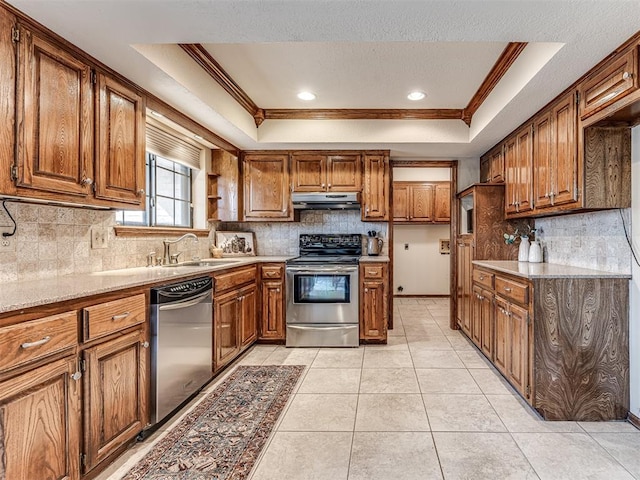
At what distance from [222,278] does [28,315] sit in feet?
5.42

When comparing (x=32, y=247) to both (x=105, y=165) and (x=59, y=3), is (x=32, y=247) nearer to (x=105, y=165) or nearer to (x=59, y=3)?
(x=105, y=165)

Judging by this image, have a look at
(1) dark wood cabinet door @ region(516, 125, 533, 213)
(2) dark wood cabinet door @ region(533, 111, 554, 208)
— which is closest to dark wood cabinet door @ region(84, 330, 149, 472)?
(2) dark wood cabinet door @ region(533, 111, 554, 208)

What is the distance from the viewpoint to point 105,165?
2.08 metres

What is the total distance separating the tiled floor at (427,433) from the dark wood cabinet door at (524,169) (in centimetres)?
145

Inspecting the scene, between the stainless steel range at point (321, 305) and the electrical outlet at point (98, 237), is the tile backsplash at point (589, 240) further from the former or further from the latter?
the electrical outlet at point (98, 237)

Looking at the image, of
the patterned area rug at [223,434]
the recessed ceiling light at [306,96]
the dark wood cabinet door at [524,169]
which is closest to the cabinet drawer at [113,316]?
the patterned area rug at [223,434]

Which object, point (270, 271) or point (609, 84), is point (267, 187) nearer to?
point (270, 271)

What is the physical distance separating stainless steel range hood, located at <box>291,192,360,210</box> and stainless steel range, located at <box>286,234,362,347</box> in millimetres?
706

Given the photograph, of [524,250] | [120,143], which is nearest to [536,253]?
[524,250]

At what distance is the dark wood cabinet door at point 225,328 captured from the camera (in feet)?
9.41

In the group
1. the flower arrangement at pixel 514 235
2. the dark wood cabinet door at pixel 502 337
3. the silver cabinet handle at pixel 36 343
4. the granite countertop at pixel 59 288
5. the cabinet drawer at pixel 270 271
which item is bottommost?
the dark wood cabinet door at pixel 502 337

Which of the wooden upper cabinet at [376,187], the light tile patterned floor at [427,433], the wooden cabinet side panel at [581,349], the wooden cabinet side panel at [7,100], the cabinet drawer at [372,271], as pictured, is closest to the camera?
the wooden cabinet side panel at [7,100]

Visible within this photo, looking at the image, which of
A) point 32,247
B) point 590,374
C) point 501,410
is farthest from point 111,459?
point 590,374

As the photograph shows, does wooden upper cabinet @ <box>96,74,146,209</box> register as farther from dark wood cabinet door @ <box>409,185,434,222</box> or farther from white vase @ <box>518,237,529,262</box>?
dark wood cabinet door @ <box>409,185,434,222</box>
